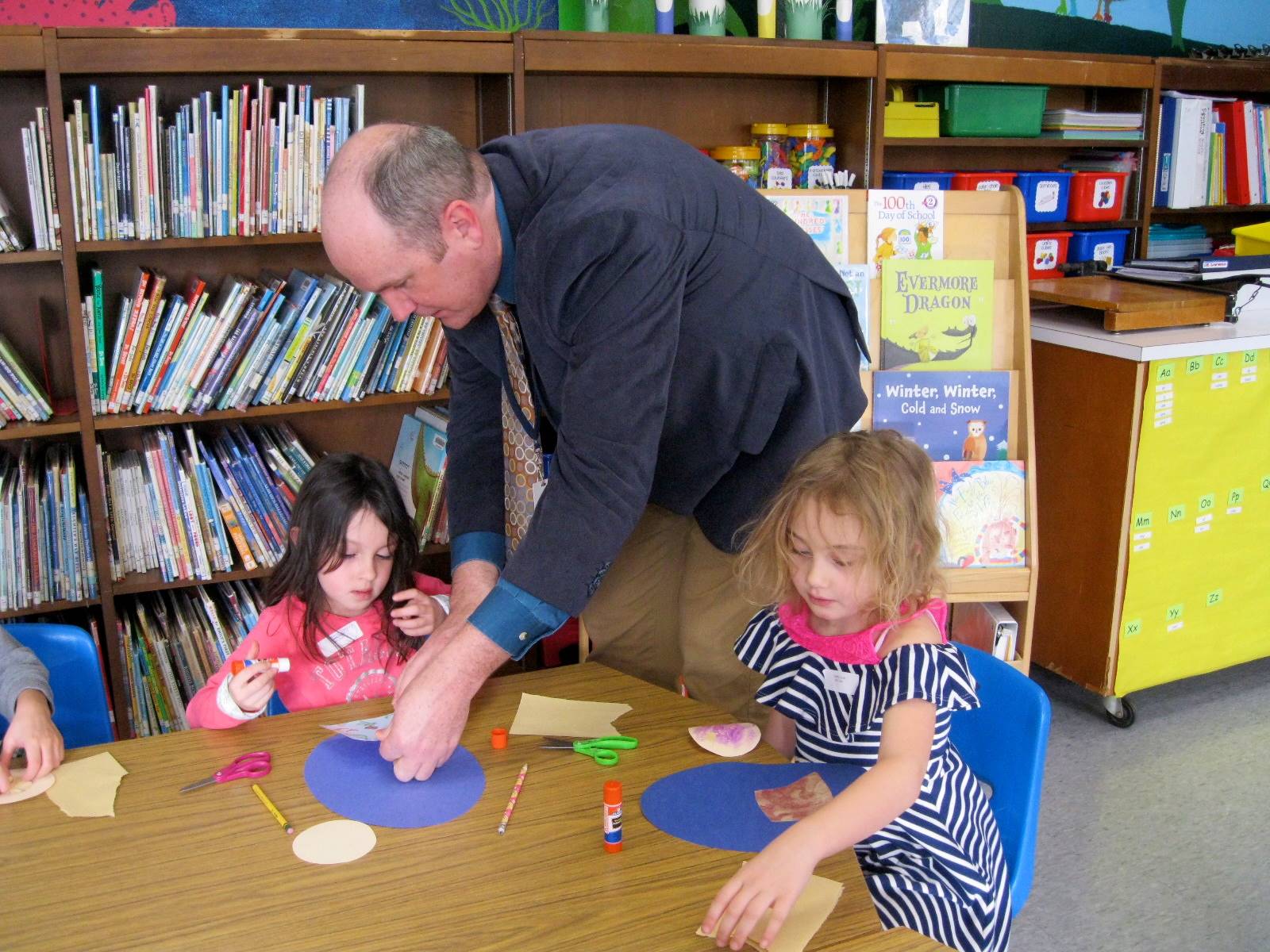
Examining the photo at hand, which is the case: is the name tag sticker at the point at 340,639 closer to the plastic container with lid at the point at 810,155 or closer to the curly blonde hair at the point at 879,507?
the curly blonde hair at the point at 879,507

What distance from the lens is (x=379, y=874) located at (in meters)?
1.17

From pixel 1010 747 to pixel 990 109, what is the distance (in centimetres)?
243

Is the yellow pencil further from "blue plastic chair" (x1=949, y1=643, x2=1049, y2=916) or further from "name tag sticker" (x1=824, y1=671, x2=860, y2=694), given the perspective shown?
"blue plastic chair" (x1=949, y1=643, x2=1049, y2=916)

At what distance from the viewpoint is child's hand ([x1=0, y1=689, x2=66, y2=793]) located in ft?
4.47

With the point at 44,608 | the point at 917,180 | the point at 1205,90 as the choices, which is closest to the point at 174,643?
the point at 44,608

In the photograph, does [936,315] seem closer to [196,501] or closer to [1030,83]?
[1030,83]

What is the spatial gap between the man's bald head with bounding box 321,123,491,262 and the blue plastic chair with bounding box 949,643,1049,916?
94cm

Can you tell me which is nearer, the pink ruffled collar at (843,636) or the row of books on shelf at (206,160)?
the pink ruffled collar at (843,636)

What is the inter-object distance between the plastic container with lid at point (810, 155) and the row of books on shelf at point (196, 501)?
1.54 meters

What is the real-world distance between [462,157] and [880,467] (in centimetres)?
65

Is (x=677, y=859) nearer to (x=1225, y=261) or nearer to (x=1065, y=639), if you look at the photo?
(x=1065, y=639)

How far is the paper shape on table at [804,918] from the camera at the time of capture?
3.49 ft

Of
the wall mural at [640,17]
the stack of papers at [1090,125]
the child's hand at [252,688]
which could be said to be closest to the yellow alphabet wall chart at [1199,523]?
the stack of papers at [1090,125]

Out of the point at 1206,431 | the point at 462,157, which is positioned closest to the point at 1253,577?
the point at 1206,431
